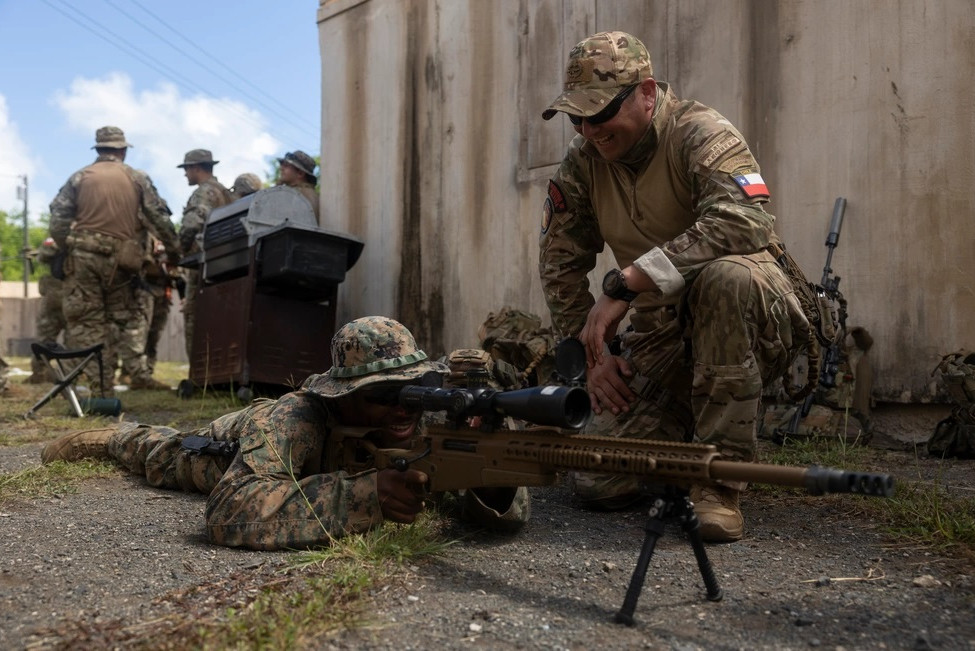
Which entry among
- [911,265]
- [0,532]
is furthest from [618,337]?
[0,532]

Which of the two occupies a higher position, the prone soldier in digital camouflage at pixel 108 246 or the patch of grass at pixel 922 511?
the prone soldier in digital camouflage at pixel 108 246

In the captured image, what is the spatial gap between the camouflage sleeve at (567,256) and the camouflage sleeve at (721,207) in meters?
0.71

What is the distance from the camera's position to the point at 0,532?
10.5ft

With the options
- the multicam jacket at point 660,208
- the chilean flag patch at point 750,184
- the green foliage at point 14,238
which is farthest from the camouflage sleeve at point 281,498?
the green foliage at point 14,238

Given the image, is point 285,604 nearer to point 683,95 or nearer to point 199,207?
point 683,95

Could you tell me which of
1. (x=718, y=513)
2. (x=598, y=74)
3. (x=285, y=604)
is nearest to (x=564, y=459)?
(x=285, y=604)

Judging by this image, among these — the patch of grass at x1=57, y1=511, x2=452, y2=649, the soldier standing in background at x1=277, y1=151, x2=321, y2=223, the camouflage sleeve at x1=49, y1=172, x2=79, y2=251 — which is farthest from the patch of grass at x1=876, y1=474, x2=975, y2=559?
the camouflage sleeve at x1=49, y1=172, x2=79, y2=251

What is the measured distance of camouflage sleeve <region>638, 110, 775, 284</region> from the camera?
3051 mm

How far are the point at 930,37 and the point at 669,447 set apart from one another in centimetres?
358

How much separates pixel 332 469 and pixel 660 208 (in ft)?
5.36

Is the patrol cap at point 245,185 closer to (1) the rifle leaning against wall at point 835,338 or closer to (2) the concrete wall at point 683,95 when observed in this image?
(2) the concrete wall at point 683,95

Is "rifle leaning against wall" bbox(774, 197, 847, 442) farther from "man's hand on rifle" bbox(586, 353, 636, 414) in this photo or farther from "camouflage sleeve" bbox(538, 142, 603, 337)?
"man's hand on rifle" bbox(586, 353, 636, 414)

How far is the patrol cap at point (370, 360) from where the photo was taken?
297 cm

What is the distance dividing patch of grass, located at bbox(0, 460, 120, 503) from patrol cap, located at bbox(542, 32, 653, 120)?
9.21ft
